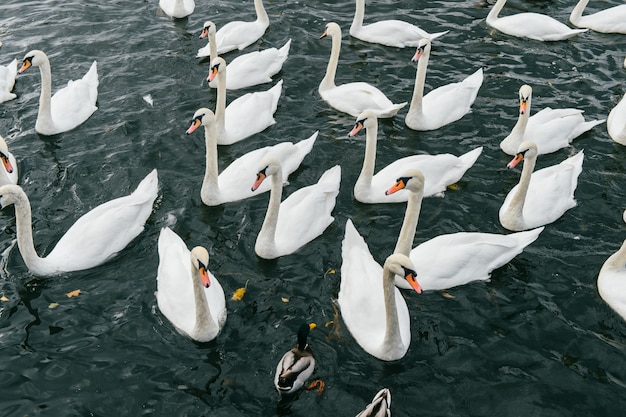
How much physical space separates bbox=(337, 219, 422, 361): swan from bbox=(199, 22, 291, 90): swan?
6.09 meters

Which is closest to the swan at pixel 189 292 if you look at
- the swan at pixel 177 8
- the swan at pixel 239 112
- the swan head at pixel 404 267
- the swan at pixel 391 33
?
the swan head at pixel 404 267

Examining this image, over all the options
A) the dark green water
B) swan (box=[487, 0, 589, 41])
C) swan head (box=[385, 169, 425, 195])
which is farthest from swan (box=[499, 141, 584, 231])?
swan (box=[487, 0, 589, 41])

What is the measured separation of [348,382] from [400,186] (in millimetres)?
2884

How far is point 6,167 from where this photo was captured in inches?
445

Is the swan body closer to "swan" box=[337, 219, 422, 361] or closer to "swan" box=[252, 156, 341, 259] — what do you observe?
"swan" box=[252, 156, 341, 259]

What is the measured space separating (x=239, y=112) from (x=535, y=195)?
18.8 ft

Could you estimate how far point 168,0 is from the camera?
58.6 ft

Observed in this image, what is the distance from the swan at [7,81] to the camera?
14.6 metres

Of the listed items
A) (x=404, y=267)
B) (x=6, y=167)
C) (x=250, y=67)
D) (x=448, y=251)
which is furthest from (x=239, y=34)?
(x=404, y=267)

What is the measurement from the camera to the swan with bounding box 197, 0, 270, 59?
16.3 metres

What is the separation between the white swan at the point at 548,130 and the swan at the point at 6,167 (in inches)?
335

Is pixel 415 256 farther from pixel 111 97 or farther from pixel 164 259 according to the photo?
pixel 111 97

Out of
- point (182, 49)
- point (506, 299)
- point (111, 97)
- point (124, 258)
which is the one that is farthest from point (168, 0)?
point (506, 299)

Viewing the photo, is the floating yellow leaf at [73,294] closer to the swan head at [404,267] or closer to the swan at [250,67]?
the swan head at [404,267]
